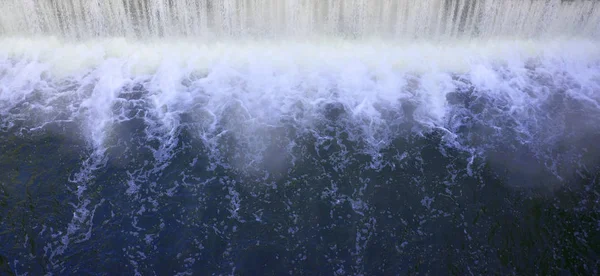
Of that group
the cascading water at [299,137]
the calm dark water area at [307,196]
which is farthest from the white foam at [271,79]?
the calm dark water area at [307,196]

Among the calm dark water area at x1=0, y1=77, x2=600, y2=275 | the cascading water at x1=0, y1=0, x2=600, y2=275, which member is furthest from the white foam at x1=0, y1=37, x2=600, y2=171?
the calm dark water area at x1=0, y1=77, x2=600, y2=275

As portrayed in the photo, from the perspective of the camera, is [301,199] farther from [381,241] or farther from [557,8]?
[557,8]

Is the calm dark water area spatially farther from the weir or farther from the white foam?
the weir

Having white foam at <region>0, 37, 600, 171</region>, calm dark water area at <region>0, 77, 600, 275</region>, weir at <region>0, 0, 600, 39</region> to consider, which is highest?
weir at <region>0, 0, 600, 39</region>


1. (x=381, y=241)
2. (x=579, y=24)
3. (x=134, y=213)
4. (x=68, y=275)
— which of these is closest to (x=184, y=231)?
(x=134, y=213)

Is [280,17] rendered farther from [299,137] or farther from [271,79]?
[299,137]
